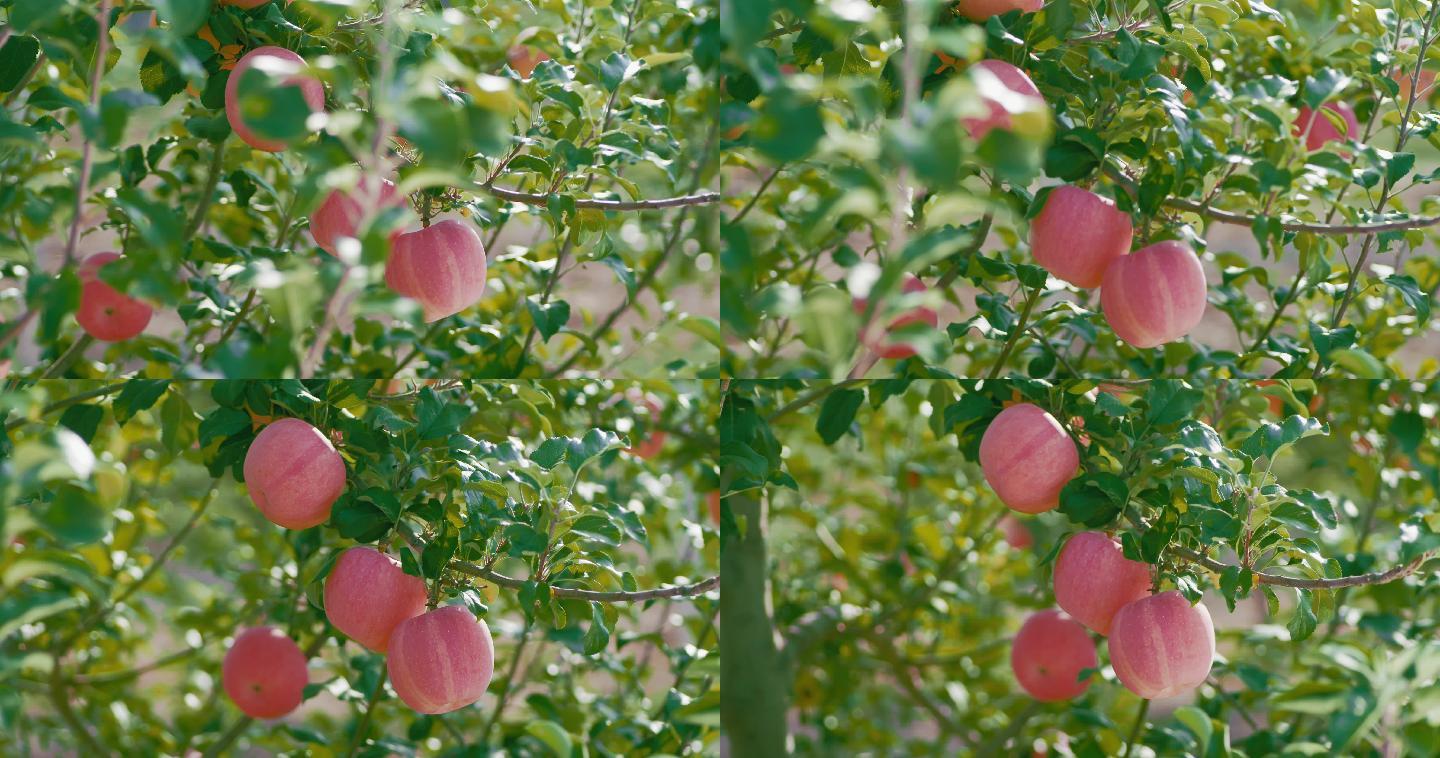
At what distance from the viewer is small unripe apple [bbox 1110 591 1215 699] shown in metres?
0.89

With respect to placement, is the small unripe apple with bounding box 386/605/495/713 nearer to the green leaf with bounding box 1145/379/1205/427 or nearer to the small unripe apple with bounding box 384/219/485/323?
the small unripe apple with bounding box 384/219/485/323

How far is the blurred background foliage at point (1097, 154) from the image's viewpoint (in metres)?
0.51

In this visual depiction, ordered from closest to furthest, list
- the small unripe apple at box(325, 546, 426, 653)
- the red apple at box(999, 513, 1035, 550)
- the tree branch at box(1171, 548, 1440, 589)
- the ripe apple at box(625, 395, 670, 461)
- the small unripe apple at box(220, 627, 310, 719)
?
the tree branch at box(1171, 548, 1440, 589) < the small unripe apple at box(325, 546, 426, 653) < the small unripe apple at box(220, 627, 310, 719) < the ripe apple at box(625, 395, 670, 461) < the red apple at box(999, 513, 1035, 550)

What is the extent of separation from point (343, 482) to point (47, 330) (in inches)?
14.3

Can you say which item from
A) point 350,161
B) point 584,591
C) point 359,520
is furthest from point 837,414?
point 350,161

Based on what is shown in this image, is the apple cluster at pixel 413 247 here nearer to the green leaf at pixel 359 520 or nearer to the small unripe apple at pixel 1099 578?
the green leaf at pixel 359 520

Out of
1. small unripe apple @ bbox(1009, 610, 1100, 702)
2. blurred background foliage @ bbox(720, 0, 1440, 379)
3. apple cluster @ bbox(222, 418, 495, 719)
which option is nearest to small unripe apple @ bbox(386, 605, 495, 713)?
apple cluster @ bbox(222, 418, 495, 719)

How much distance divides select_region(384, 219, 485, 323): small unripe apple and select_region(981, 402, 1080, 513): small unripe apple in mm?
426

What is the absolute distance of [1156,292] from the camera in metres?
0.92

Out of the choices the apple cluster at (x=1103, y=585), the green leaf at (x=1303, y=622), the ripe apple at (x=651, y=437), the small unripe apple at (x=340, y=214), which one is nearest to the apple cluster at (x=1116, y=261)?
the apple cluster at (x=1103, y=585)

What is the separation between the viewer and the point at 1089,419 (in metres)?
0.99

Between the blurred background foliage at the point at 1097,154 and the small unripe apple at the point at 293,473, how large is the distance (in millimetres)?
345

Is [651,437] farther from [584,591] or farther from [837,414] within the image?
[584,591]

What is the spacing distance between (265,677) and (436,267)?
0.51 metres
